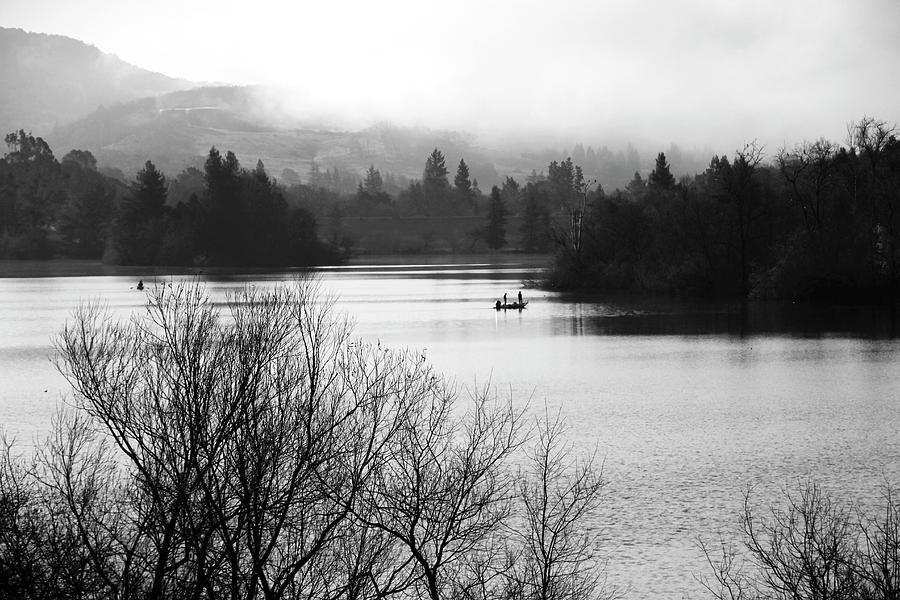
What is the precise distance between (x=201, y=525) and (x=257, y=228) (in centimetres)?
11720

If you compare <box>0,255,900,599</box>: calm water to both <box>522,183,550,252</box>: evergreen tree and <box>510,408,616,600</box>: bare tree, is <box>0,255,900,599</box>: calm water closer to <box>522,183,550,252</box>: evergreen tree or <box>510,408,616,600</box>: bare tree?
<box>510,408,616,600</box>: bare tree

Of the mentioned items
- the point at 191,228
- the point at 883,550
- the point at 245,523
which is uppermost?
the point at 191,228

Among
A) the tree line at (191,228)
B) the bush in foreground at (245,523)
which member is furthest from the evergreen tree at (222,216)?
the bush in foreground at (245,523)

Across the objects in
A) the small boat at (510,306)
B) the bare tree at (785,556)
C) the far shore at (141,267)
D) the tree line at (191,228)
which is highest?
the tree line at (191,228)

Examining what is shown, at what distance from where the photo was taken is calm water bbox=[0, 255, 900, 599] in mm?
16297

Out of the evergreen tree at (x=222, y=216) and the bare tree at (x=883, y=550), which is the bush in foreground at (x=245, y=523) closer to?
the bare tree at (x=883, y=550)

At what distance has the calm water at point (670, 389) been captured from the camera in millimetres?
16297

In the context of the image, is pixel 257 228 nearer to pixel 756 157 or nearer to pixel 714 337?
pixel 756 157

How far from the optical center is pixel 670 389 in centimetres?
2842

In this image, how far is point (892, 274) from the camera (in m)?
59.6

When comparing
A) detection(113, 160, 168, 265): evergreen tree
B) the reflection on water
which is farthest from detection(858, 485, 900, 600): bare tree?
detection(113, 160, 168, 265): evergreen tree

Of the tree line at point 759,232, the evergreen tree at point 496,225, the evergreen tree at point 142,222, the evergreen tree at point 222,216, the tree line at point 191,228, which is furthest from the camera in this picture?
the evergreen tree at point 496,225

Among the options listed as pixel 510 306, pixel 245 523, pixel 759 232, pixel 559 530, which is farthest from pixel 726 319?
pixel 245 523

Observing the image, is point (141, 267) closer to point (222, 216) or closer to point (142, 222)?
point (142, 222)
